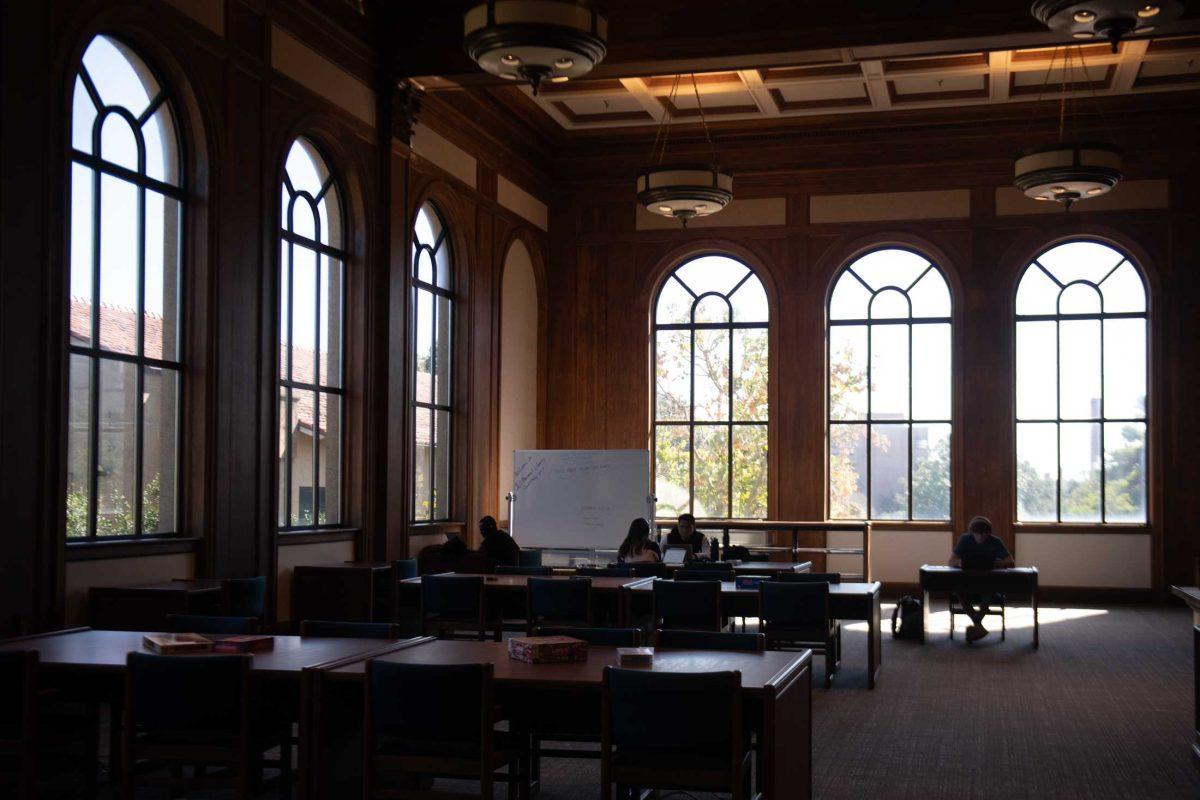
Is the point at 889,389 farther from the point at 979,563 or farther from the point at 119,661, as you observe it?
the point at 119,661

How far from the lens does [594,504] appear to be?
14.5 meters

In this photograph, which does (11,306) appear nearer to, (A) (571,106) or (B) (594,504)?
(B) (594,504)

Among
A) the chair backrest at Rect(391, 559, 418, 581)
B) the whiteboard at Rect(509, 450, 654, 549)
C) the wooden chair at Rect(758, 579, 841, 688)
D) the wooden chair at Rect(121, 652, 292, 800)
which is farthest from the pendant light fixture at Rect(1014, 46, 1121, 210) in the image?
the wooden chair at Rect(121, 652, 292, 800)

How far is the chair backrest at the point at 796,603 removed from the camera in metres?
8.91

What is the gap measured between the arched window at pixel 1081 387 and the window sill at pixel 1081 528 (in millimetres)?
83

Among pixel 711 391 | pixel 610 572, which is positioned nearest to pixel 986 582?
pixel 610 572

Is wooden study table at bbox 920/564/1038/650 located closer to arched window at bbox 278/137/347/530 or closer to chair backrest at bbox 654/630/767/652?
arched window at bbox 278/137/347/530

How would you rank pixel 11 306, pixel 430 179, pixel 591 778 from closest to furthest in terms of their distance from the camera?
pixel 591 778
pixel 11 306
pixel 430 179

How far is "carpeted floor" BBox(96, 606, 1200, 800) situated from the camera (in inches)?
247

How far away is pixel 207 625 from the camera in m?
6.25

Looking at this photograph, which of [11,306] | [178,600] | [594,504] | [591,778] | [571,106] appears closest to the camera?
[591,778]

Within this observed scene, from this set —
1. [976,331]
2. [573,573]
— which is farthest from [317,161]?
[976,331]

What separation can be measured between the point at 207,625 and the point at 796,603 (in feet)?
14.2

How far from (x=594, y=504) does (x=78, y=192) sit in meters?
7.56
